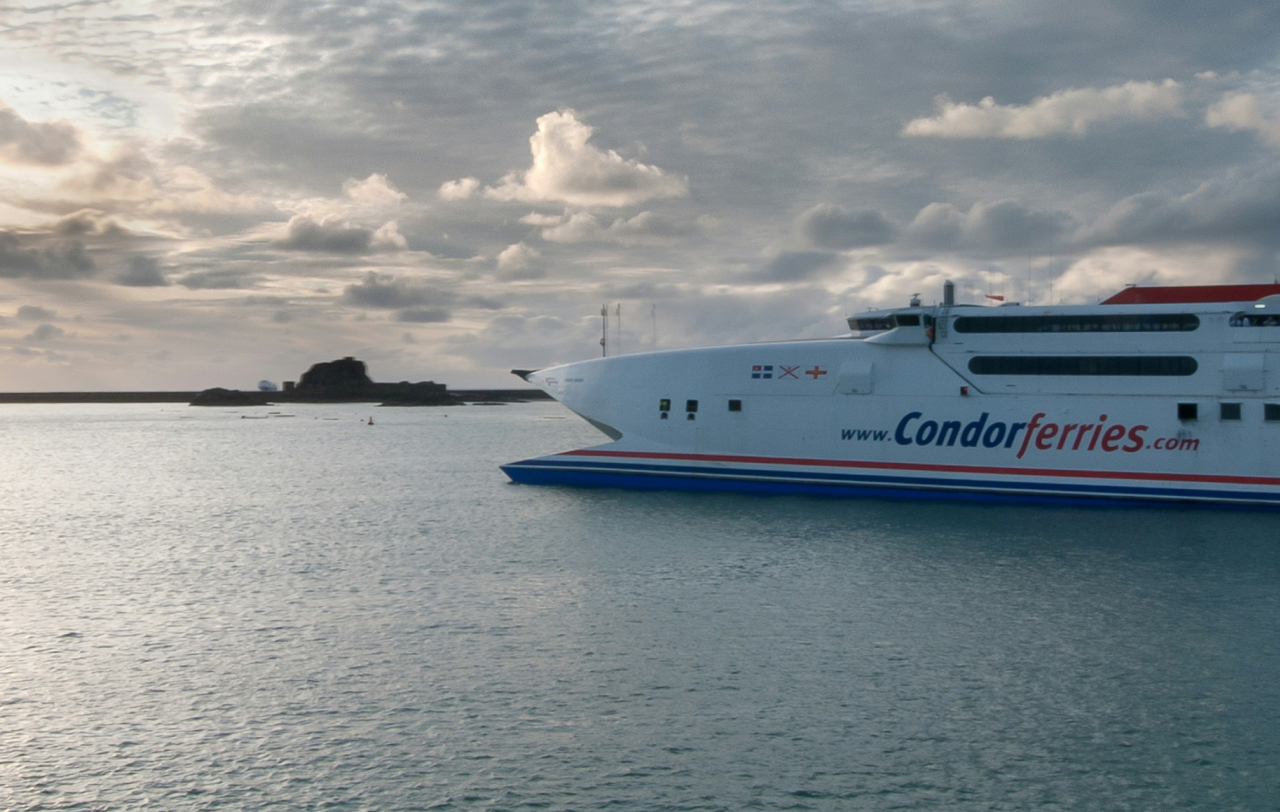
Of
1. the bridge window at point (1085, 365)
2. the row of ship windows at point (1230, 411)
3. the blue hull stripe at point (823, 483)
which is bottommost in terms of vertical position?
the blue hull stripe at point (823, 483)

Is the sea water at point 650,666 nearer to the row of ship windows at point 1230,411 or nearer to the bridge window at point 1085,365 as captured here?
the row of ship windows at point 1230,411

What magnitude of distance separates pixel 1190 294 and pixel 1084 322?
184 inches

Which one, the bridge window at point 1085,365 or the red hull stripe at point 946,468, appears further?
the bridge window at point 1085,365

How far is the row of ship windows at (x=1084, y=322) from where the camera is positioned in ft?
104

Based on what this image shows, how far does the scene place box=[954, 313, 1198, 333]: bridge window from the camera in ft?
106

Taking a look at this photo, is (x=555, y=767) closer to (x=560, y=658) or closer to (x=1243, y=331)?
(x=560, y=658)

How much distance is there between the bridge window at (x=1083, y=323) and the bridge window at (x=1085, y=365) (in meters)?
0.99

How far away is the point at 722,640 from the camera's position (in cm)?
1602

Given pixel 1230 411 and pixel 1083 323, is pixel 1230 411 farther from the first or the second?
pixel 1083 323

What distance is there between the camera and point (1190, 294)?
112 ft

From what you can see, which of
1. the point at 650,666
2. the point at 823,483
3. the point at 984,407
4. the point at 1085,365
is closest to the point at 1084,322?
the point at 1085,365

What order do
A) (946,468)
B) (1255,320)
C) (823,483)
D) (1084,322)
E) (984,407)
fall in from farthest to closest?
(823,483), (946,468), (984,407), (1084,322), (1255,320)

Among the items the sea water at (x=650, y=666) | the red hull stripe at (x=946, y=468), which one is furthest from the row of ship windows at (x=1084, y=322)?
the sea water at (x=650, y=666)

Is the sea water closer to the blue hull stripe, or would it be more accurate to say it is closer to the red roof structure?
the blue hull stripe
